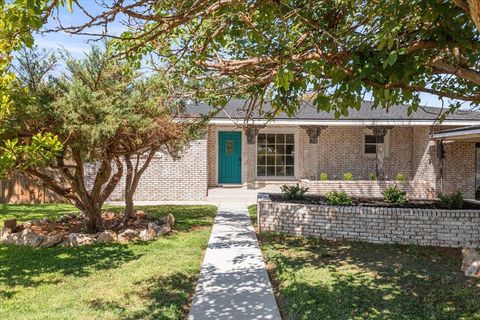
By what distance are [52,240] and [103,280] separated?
9.98ft

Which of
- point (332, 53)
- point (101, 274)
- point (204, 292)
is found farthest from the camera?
point (101, 274)

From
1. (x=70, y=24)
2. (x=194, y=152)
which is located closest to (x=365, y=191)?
(x=194, y=152)

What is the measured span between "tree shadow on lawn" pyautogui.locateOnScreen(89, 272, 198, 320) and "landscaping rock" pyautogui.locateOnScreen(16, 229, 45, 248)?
369 cm

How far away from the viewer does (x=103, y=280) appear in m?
5.67

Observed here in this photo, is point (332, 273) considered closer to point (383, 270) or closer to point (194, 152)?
point (383, 270)

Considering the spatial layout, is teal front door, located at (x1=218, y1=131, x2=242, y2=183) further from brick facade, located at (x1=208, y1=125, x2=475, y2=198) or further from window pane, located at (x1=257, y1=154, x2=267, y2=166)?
window pane, located at (x1=257, y1=154, x2=267, y2=166)

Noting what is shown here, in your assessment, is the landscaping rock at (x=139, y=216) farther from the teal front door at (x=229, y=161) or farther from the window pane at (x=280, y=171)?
the window pane at (x=280, y=171)

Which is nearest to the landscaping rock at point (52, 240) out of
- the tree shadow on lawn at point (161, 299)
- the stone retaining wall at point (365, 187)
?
the tree shadow on lawn at point (161, 299)

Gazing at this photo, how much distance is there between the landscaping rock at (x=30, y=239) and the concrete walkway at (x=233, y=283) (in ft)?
11.6

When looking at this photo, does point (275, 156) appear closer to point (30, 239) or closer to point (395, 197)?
point (395, 197)

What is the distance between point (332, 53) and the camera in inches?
164

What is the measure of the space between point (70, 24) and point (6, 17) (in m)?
0.92

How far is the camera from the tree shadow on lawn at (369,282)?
4.52 metres

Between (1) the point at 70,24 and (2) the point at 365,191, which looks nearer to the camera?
(1) the point at 70,24
